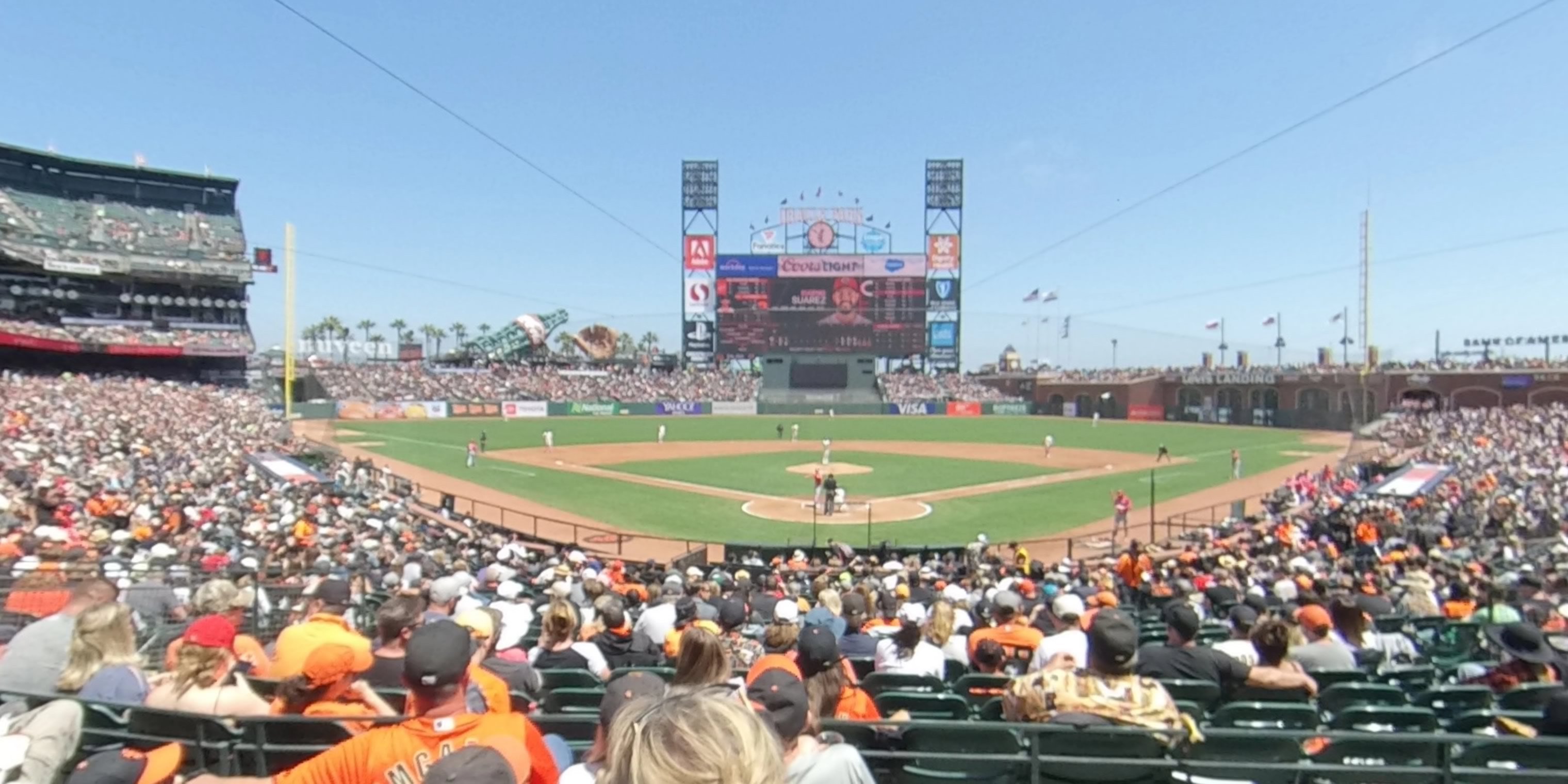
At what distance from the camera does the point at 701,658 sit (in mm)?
4016

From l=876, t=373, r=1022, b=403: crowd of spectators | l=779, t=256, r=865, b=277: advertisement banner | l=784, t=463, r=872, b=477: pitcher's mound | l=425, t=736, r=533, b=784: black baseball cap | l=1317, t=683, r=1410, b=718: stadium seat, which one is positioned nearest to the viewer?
l=425, t=736, r=533, b=784: black baseball cap

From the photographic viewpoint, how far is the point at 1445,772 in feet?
13.7

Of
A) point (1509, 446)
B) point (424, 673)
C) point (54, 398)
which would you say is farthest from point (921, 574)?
point (54, 398)

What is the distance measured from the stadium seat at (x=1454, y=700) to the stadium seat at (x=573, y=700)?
5.41m

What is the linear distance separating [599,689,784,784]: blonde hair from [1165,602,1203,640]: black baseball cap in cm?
484

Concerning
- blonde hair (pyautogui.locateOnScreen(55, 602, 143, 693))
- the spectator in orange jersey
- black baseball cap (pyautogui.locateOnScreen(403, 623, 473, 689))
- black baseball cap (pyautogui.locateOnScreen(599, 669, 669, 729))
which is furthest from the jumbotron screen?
black baseball cap (pyautogui.locateOnScreen(403, 623, 473, 689))

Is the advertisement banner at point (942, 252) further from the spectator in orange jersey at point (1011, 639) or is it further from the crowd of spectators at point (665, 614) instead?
the spectator in orange jersey at point (1011, 639)

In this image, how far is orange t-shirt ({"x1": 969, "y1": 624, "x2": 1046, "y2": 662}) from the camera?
7078 mm

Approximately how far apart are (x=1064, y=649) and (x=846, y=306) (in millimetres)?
74716

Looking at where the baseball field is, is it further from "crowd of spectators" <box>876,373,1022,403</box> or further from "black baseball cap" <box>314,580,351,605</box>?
"crowd of spectators" <box>876,373,1022,403</box>

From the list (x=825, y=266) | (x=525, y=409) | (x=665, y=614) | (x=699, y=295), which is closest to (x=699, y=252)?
(x=699, y=295)

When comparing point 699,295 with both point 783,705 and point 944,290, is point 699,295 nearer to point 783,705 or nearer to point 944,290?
point 944,290

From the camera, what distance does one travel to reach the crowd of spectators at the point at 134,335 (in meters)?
48.7

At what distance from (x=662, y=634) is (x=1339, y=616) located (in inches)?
236
